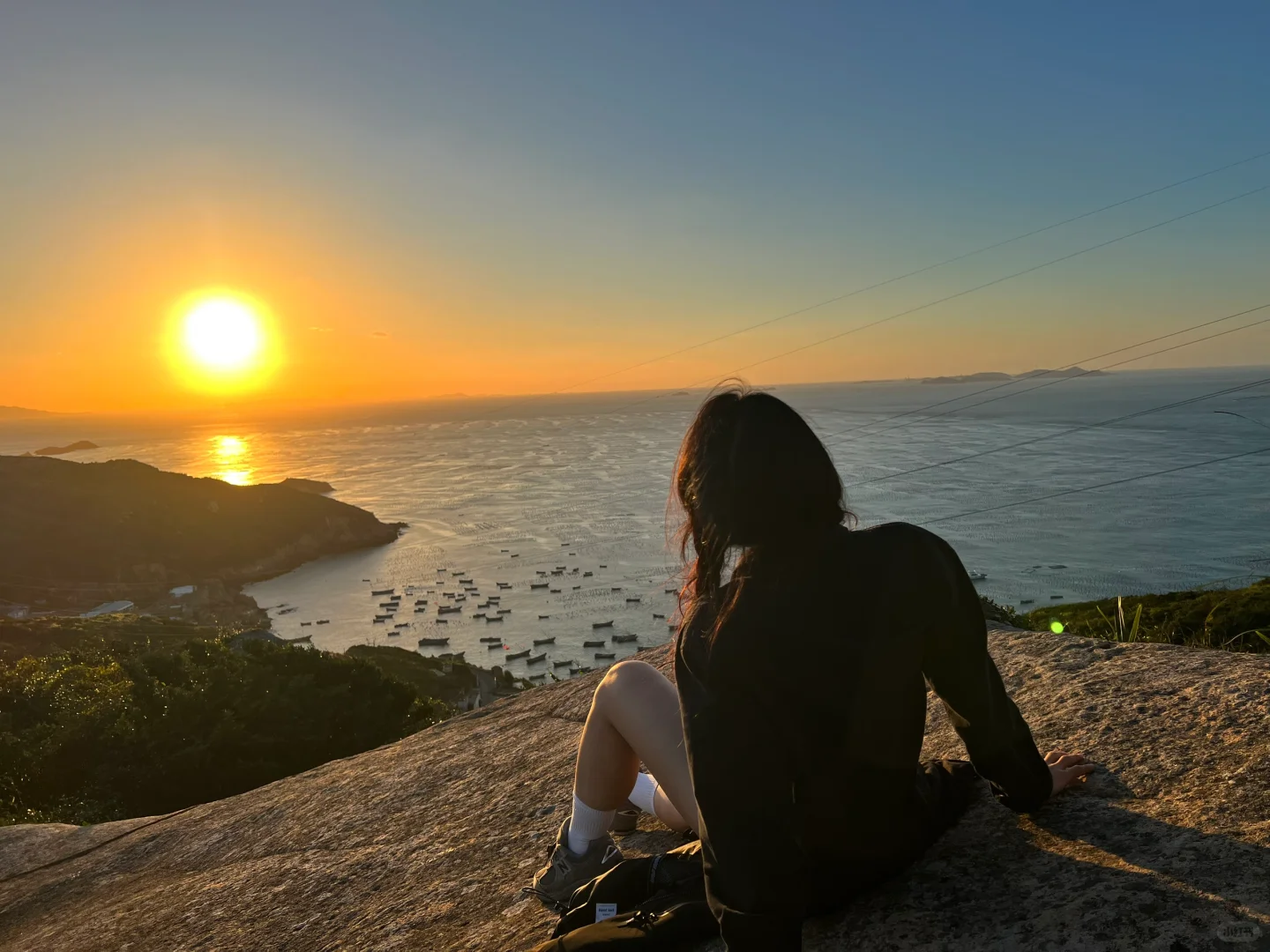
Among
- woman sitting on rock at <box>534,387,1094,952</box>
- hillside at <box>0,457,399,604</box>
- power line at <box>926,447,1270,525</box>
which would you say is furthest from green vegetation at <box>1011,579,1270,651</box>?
hillside at <box>0,457,399,604</box>

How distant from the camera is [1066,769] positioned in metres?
2.66

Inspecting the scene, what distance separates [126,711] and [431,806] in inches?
312

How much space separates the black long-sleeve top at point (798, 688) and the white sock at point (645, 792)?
116 cm

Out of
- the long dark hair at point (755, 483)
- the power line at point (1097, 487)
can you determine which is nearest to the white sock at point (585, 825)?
the long dark hair at point (755, 483)

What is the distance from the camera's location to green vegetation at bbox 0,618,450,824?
920cm

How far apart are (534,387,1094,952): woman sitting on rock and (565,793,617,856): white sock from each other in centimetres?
97

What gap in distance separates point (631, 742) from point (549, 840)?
151 cm

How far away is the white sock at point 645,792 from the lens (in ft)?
10.3

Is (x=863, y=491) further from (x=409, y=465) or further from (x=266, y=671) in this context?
(x=409, y=465)

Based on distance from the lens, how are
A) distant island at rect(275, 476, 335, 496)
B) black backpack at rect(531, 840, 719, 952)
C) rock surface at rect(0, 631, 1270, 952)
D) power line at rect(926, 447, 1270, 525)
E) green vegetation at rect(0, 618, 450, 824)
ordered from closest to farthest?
rock surface at rect(0, 631, 1270, 952) < black backpack at rect(531, 840, 719, 952) < green vegetation at rect(0, 618, 450, 824) < power line at rect(926, 447, 1270, 525) < distant island at rect(275, 476, 335, 496)

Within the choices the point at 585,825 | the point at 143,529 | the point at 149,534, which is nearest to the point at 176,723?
the point at 585,825

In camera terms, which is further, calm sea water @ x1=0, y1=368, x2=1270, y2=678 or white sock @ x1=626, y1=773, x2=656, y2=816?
calm sea water @ x1=0, y1=368, x2=1270, y2=678

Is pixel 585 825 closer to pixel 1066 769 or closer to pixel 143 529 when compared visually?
pixel 1066 769

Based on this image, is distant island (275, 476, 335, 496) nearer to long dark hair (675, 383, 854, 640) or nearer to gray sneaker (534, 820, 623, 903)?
gray sneaker (534, 820, 623, 903)
